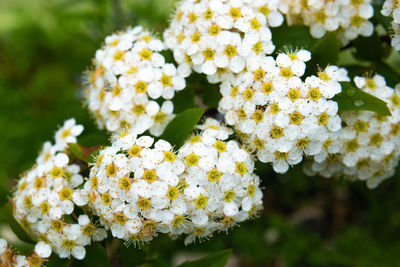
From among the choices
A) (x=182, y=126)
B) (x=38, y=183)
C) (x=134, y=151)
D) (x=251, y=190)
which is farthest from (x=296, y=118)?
(x=38, y=183)

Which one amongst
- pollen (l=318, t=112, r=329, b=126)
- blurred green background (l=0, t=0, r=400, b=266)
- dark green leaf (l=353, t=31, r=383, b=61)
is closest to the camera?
pollen (l=318, t=112, r=329, b=126)

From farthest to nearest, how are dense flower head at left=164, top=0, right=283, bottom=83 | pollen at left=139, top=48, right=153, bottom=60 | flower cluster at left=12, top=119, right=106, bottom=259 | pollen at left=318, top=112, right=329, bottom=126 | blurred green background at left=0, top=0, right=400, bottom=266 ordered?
blurred green background at left=0, top=0, right=400, bottom=266, pollen at left=139, top=48, right=153, bottom=60, dense flower head at left=164, top=0, right=283, bottom=83, flower cluster at left=12, top=119, right=106, bottom=259, pollen at left=318, top=112, right=329, bottom=126

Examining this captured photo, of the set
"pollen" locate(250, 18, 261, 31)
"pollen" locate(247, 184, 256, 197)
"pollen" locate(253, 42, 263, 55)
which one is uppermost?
"pollen" locate(250, 18, 261, 31)

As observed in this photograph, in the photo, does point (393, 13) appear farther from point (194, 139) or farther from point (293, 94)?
point (194, 139)

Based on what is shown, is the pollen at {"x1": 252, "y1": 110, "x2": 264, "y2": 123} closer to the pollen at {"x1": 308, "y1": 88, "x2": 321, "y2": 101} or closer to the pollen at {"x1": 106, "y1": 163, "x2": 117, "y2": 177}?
the pollen at {"x1": 308, "y1": 88, "x2": 321, "y2": 101}

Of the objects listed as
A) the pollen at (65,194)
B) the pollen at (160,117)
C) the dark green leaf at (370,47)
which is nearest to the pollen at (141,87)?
the pollen at (160,117)

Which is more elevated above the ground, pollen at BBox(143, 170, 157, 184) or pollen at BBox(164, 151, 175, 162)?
pollen at BBox(164, 151, 175, 162)

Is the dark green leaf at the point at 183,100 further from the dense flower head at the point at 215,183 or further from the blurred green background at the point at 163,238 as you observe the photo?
the blurred green background at the point at 163,238

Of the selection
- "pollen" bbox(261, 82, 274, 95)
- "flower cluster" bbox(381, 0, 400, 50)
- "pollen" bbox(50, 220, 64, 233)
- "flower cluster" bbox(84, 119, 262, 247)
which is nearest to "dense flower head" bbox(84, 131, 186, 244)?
"flower cluster" bbox(84, 119, 262, 247)
